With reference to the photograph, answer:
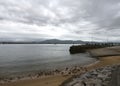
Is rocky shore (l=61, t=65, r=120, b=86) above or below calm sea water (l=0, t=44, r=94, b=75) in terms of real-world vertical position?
above

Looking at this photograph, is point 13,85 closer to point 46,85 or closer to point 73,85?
point 46,85

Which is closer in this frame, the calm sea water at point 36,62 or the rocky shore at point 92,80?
the rocky shore at point 92,80

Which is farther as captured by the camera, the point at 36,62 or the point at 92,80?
the point at 36,62

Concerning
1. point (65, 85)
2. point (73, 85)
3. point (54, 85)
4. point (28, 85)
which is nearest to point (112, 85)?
point (73, 85)

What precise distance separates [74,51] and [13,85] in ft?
155

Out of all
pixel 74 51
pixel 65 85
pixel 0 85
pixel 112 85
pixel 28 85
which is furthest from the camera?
pixel 74 51

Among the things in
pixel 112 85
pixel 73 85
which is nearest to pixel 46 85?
pixel 73 85

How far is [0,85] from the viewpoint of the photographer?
1259cm

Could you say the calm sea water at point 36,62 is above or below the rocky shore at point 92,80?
below

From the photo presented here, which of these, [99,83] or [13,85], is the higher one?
[99,83]

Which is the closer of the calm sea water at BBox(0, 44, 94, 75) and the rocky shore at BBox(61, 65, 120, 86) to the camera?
the rocky shore at BBox(61, 65, 120, 86)

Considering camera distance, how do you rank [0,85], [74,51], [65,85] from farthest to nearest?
[74,51], [0,85], [65,85]

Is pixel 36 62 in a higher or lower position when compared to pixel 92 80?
lower

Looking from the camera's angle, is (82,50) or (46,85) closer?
(46,85)
